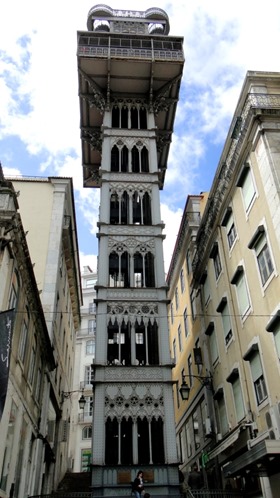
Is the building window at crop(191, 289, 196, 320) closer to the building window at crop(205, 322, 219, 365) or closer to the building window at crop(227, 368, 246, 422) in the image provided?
the building window at crop(205, 322, 219, 365)

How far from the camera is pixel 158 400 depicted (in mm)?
24016

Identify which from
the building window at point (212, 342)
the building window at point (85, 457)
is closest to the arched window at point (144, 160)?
the building window at point (212, 342)

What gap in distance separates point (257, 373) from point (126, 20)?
34993 millimetres

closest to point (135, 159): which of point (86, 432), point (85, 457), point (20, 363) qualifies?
point (20, 363)

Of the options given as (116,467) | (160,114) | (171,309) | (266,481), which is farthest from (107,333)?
(160,114)

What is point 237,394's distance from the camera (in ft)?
72.9

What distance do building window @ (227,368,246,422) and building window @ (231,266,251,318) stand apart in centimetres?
290

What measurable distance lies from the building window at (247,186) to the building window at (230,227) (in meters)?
1.98

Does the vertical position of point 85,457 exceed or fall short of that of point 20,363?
it exceeds it

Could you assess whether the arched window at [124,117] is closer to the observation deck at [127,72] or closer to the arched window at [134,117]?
the arched window at [134,117]

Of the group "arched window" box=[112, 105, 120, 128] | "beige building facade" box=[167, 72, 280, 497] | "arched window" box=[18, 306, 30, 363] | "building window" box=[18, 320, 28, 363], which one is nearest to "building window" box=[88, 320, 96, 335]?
"arched window" box=[112, 105, 120, 128]

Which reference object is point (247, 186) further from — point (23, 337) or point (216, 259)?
point (23, 337)

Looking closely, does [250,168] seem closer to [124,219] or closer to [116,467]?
[124,219]

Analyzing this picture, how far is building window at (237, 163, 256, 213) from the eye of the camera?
69.6 feet
